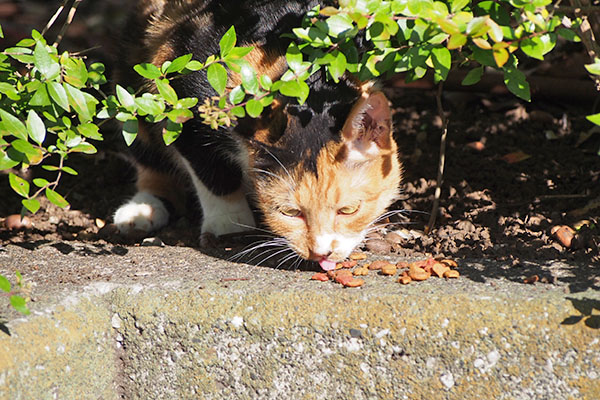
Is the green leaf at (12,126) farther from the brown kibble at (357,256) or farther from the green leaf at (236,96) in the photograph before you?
the brown kibble at (357,256)

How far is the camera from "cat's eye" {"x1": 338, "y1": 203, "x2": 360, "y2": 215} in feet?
7.91

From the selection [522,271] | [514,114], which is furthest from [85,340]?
[514,114]

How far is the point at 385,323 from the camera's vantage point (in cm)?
195

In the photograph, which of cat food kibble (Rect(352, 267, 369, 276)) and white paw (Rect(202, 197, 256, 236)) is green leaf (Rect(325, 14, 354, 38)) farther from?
white paw (Rect(202, 197, 256, 236))

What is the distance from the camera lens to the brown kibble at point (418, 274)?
2.11 metres

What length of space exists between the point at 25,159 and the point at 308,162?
0.85 m

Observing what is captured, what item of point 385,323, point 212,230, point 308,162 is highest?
point 308,162

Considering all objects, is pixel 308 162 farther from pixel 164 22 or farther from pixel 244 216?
pixel 164 22

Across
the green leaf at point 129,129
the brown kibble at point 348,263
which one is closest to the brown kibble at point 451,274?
the brown kibble at point 348,263

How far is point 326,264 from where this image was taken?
2352mm

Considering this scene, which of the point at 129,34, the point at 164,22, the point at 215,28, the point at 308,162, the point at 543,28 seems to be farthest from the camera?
the point at 129,34

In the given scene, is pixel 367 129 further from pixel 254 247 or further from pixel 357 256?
pixel 254 247

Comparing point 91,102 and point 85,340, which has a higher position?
point 91,102

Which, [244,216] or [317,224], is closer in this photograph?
[317,224]
